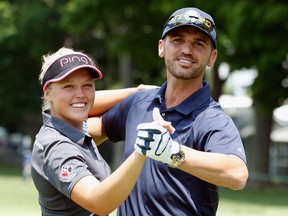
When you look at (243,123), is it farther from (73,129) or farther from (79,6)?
(73,129)

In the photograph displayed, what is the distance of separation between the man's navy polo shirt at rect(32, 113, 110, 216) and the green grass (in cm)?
1198

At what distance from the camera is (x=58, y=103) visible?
3.93 metres

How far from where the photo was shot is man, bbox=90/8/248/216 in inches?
146

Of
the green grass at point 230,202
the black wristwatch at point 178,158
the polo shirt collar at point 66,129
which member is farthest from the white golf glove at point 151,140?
the green grass at point 230,202

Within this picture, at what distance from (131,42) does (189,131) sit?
84.9ft

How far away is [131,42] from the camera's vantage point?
29688mm

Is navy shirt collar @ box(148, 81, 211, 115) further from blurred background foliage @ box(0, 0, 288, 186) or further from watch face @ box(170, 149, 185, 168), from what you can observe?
blurred background foliage @ box(0, 0, 288, 186)

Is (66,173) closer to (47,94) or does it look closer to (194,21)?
(47,94)

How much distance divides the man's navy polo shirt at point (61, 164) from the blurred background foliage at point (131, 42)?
19.6m

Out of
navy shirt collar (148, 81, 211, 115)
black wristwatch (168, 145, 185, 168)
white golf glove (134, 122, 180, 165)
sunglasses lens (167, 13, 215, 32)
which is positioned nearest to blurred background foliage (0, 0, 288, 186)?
navy shirt collar (148, 81, 211, 115)

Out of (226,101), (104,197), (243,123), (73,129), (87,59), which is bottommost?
(104,197)

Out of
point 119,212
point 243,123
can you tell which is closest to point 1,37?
point 243,123

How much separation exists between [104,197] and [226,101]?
4285cm

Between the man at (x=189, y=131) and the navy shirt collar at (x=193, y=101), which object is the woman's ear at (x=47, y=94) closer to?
the man at (x=189, y=131)
